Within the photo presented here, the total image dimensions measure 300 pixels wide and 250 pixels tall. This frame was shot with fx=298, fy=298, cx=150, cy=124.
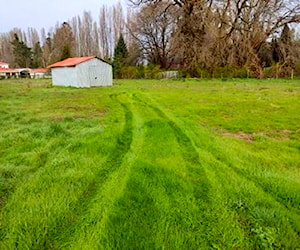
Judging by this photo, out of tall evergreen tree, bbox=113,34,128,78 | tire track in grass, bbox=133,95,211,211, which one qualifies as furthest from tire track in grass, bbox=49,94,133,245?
tall evergreen tree, bbox=113,34,128,78

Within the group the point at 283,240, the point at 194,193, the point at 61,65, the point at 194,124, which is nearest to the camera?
the point at 283,240

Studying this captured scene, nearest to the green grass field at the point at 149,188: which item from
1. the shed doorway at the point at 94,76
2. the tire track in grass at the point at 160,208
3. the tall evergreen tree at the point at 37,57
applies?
the tire track in grass at the point at 160,208

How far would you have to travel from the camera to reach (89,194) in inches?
134

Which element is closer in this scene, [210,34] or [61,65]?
[61,65]

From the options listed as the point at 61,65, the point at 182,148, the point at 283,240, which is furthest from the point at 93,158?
the point at 61,65

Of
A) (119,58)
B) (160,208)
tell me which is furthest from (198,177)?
(119,58)

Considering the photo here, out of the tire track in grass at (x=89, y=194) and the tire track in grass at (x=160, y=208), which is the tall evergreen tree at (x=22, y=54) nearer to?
the tire track in grass at (x=89, y=194)

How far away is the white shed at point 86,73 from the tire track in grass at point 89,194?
17331mm

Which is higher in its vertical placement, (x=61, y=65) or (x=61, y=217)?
(x=61, y=65)

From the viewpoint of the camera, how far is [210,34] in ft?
94.7

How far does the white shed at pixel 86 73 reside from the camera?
22172mm

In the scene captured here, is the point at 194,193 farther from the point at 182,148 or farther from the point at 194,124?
the point at 194,124

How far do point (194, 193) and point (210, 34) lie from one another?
27723mm

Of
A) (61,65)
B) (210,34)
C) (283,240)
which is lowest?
(283,240)
